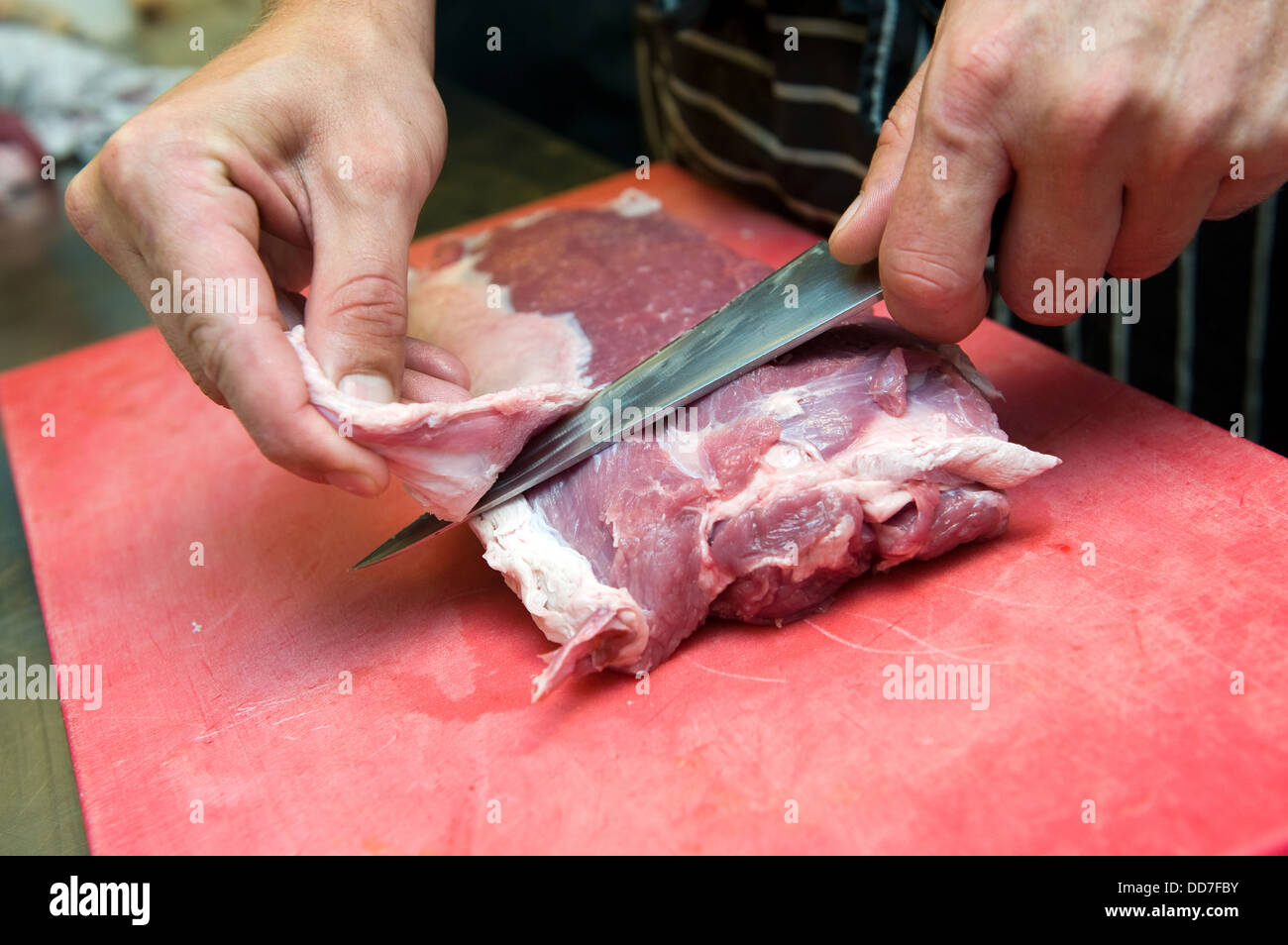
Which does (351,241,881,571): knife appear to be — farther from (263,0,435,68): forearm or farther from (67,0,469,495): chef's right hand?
(263,0,435,68): forearm

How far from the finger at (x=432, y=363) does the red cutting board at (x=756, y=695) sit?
397 millimetres

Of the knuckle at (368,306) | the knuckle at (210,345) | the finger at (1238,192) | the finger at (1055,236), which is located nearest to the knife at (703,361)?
the finger at (1055,236)

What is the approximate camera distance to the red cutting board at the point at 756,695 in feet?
4.90

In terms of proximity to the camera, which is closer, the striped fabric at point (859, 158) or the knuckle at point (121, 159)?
the knuckle at point (121, 159)

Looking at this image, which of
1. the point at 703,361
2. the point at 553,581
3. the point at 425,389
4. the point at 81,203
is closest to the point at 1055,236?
the point at 703,361

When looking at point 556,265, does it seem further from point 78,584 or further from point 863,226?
point 78,584

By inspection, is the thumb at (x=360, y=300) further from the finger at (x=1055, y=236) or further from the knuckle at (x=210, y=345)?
the finger at (x=1055, y=236)

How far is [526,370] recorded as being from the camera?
2.32m

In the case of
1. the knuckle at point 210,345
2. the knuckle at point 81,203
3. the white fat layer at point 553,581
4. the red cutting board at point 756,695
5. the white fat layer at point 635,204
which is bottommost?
the red cutting board at point 756,695

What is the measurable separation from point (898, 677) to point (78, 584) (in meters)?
1.79

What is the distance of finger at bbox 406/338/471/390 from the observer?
2.03 metres

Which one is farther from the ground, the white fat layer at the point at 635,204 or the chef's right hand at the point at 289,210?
the chef's right hand at the point at 289,210

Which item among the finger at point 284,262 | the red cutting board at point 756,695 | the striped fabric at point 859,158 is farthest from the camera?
the striped fabric at point 859,158

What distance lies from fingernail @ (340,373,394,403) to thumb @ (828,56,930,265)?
2.71 feet
